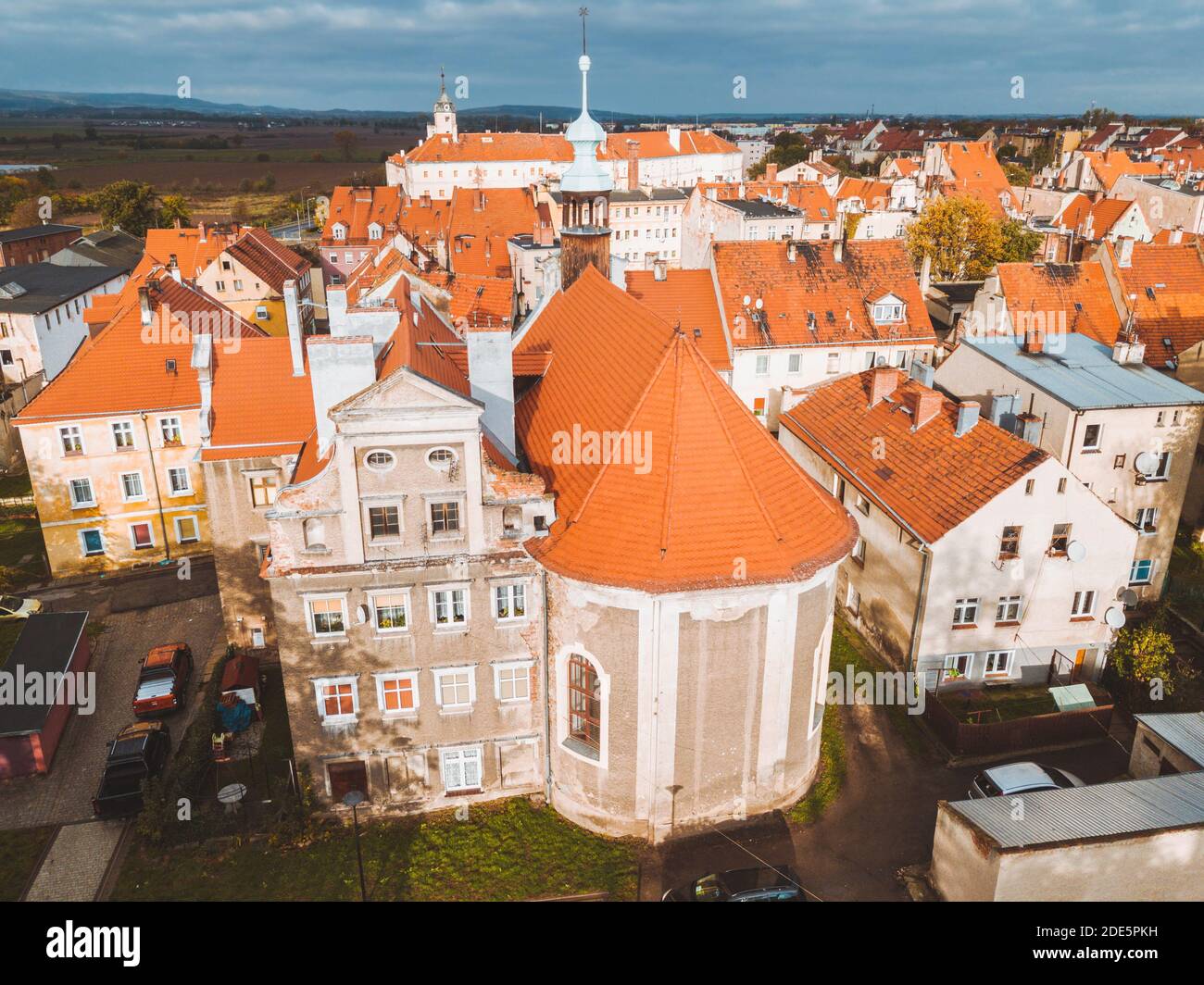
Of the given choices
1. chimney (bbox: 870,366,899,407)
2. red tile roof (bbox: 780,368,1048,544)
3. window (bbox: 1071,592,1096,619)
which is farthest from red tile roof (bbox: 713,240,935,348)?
window (bbox: 1071,592,1096,619)

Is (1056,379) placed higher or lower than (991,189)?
lower

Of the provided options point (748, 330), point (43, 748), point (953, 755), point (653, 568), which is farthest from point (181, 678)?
point (748, 330)

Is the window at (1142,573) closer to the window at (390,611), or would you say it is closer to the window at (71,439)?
the window at (390,611)

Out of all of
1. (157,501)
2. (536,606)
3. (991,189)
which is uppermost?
(991,189)

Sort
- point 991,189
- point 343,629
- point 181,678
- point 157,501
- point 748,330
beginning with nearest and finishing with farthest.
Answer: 1. point 343,629
2. point 181,678
3. point 157,501
4. point 748,330
5. point 991,189

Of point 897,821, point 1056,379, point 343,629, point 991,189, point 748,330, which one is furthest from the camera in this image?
point 991,189

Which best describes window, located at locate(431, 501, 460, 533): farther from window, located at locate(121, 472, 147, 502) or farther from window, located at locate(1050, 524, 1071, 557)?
window, located at locate(121, 472, 147, 502)

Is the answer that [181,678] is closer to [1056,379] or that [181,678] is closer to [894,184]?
[1056,379]
